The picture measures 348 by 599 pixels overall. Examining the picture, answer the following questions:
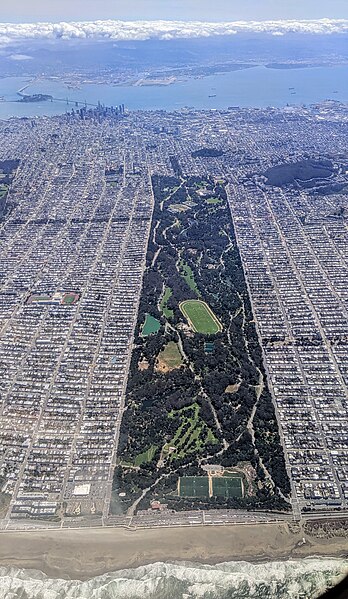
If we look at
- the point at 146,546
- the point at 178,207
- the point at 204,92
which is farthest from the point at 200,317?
the point at 204,92

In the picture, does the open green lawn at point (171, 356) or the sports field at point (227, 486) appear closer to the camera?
the sports field at point (227, 486)

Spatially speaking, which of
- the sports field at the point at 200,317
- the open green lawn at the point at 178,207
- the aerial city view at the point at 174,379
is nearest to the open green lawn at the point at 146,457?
the aerial city view at the point at 174,379

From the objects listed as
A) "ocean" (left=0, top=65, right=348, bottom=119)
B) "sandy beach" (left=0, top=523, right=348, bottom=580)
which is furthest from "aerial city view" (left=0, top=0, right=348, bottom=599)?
"ocean" (left=0, top=65, right=348, bottom=119)

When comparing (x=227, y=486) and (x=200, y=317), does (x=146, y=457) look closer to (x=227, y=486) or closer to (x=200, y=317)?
(x=227, y=486)

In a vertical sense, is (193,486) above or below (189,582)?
below

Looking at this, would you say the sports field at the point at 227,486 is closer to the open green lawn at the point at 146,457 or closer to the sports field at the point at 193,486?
the sports field at the point at 193,486

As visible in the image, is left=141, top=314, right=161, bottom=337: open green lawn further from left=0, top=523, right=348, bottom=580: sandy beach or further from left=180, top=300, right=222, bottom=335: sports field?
left=0, top=523, right=348, bottom=580: sandy beach

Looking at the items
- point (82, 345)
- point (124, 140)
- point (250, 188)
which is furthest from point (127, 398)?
point (124, 140)
